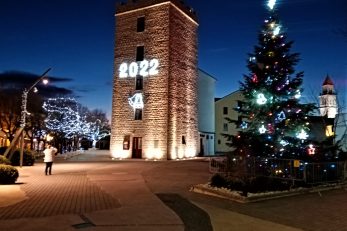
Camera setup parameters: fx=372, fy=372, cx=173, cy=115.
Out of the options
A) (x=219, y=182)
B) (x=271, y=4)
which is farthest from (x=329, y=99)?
(x=219, y=182)

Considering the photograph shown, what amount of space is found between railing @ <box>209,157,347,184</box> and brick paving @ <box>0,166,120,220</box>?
233 inches

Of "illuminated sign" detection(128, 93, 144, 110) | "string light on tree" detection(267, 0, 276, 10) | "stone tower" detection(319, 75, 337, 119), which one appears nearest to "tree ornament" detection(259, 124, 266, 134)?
"string light on tree" detection(267, 0, 276, 10)

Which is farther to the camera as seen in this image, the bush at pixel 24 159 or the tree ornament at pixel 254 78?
the bush at pixel 24 159

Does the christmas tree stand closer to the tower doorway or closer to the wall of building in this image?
the wall of building

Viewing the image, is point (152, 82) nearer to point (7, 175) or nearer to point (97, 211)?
point (7, 175)

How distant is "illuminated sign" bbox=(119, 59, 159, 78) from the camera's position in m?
37.7

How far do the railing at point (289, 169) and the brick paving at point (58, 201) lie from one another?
5918 mm

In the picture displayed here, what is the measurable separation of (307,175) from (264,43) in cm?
739

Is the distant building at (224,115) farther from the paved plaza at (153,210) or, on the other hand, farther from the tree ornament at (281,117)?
the paved plaza at (153,210)

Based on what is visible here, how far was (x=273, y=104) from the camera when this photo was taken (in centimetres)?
1833

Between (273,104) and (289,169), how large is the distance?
4.25 metres

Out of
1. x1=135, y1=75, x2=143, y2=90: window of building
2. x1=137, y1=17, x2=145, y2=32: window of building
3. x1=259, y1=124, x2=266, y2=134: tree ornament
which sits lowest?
x1=259, y1=124, x2=266, y2=134: tree ornament

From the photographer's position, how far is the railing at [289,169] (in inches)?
587

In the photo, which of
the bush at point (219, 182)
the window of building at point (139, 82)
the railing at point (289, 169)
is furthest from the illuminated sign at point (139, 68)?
the bush at point (219, 182)
